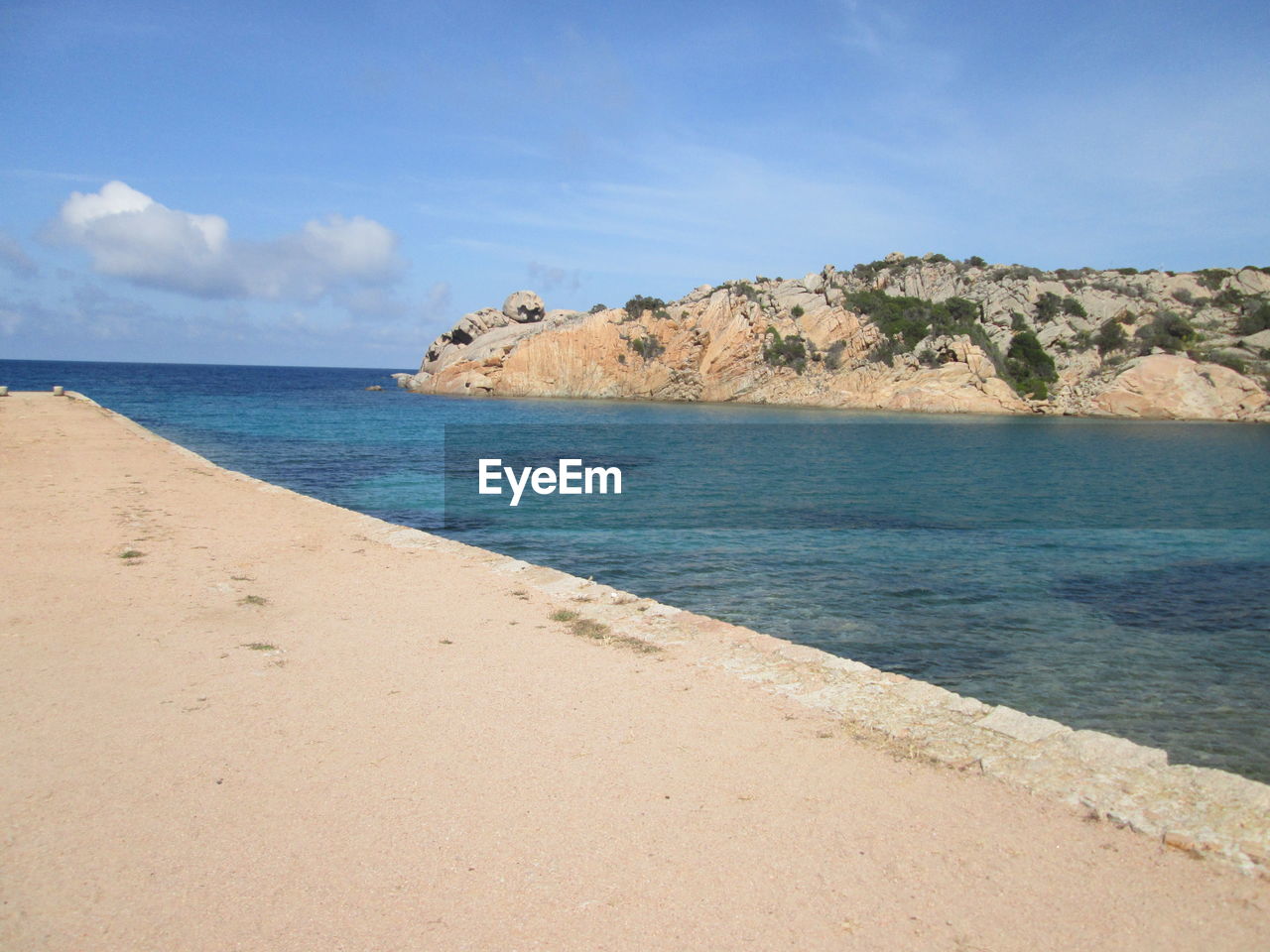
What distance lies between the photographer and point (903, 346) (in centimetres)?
6950

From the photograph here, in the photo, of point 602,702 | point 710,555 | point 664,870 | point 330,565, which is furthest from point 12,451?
point 664,870

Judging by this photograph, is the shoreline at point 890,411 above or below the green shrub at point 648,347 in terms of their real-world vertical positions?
below

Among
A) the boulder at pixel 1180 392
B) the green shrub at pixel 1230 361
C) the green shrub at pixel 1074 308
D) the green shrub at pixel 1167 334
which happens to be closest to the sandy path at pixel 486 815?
the boulder at pixel 1180 392

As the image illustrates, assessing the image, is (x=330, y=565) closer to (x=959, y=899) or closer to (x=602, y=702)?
(x=602, y=702)

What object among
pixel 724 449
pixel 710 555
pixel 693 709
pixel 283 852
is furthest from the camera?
pixel 724 449

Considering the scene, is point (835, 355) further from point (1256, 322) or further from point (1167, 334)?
point (1256, 322)

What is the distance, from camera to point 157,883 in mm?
4207

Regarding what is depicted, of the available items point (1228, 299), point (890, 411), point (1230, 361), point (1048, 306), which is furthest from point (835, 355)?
point (1228, 299)

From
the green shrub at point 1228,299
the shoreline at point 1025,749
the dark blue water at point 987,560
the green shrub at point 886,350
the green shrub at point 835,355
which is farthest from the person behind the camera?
the green shrub at point 835,355

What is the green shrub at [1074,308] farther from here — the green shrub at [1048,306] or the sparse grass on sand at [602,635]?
the sparse grass on sand at [602,635]

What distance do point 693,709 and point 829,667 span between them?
1.71 meters

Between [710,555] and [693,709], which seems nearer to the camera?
[693,709]

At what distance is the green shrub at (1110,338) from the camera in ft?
223

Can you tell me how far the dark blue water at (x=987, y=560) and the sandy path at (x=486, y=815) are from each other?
3.66 m
